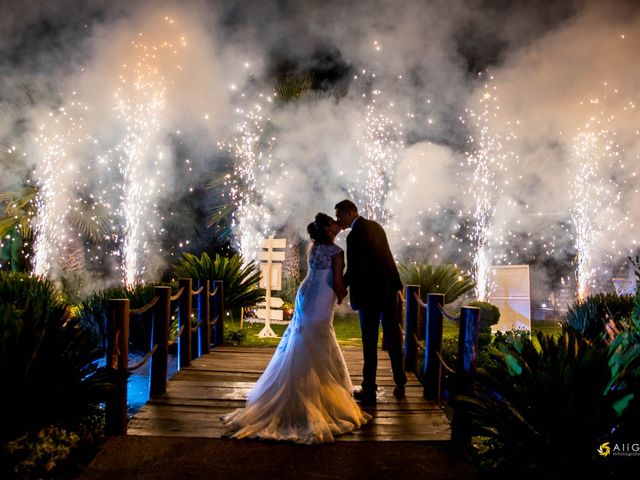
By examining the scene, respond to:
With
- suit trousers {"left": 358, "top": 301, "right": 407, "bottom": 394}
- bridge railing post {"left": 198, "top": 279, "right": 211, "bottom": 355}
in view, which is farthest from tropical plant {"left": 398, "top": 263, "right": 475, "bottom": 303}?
suit trousers {"left": 358, "top": 301, "right": 407, "bottom": 394}

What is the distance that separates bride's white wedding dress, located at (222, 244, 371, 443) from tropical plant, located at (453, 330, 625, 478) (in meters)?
1.11

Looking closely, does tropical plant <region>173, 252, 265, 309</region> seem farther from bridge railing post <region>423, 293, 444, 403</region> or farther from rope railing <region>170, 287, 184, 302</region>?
bridge railing post <region>423, 293, 444, 403</region>

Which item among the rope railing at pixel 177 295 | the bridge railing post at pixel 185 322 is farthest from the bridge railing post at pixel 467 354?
the bridge railing post at pixel 185 322

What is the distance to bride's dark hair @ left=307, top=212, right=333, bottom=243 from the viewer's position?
479 cm

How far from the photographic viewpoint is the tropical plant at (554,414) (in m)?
3.29

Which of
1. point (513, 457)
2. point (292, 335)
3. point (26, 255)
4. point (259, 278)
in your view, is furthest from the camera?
point (26, 255)

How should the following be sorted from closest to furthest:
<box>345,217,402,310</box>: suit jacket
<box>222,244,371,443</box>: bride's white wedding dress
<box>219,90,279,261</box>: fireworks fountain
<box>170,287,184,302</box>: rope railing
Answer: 1. <box>222,244,371,443</box>: bride's white wedding dress
2. <box>345,217,402,310</box>: suit jacket
3. <box>170,287,184,302</box>: rope railing
4. <box>219,90,279,261</box>: fireworks fountain

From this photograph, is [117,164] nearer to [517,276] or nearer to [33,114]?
[33,114]

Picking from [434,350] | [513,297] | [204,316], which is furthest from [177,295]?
[513,297]

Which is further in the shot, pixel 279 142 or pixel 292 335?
pixel 279 142

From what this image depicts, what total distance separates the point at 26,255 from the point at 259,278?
37.3 ft

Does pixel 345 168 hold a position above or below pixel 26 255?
above

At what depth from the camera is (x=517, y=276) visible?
12125 millimetres

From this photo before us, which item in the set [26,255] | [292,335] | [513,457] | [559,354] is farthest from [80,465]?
[26,255]
